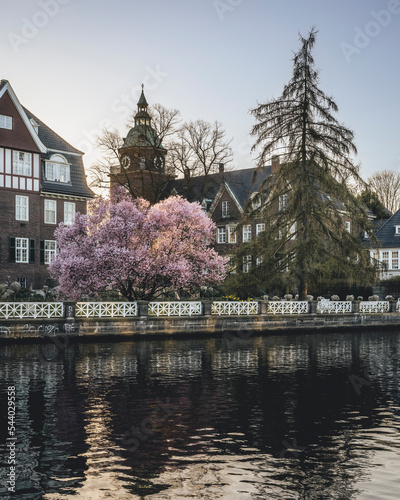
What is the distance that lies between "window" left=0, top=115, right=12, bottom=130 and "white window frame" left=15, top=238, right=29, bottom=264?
8.42m

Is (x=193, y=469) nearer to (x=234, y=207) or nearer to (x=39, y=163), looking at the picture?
(x=39, y=163)

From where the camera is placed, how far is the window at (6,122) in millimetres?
46531

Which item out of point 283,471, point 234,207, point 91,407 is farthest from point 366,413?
point 234,207

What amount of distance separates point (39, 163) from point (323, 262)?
2414 cm

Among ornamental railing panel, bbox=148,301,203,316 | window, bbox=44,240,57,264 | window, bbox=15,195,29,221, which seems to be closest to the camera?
ornamental railing panel, bbox=148,301,203,316

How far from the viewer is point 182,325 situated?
33.8 meters

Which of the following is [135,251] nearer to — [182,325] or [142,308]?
[142,308]

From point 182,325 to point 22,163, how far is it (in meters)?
22.0

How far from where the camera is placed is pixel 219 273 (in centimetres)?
4278

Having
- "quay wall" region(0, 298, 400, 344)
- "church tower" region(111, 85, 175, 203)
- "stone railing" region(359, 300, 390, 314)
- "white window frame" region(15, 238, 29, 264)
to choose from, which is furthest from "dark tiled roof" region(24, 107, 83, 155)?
"stone railing" region(359, 300, 390, 314)

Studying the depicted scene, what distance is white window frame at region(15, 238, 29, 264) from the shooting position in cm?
4756

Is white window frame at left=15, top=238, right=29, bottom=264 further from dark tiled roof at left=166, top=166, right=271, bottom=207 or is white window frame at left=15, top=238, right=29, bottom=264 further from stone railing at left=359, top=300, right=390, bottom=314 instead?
stone railing at left=359, top=300, right=390, bottom=314

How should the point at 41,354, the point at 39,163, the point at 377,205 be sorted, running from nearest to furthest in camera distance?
the point at 41,354
the point at 39,163
the point at 377,205

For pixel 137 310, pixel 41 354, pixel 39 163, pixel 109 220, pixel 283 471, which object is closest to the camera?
pixel 283 471
